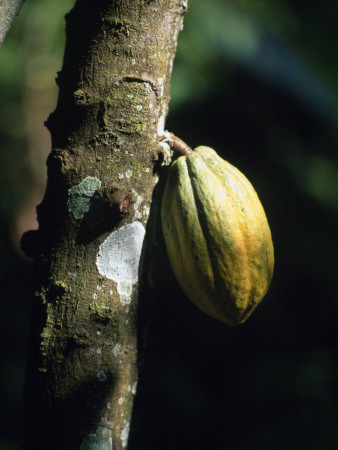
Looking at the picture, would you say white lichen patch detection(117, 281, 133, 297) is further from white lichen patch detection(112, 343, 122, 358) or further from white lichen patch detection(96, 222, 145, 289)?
white lichen patch detection(112, 343, 122, 358)

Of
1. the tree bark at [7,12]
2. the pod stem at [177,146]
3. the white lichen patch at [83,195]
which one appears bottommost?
the white lichen patch at [83,195]

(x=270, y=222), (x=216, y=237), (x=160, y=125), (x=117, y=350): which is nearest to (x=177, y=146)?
(x=160, y=125)

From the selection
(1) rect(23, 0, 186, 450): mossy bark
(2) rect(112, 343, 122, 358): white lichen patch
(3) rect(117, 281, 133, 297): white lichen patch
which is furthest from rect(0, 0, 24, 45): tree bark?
(2) rect(112, 343, 122, 358): white lichen patch

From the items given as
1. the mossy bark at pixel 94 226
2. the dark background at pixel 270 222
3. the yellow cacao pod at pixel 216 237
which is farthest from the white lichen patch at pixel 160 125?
the dark background at pixel 270 222

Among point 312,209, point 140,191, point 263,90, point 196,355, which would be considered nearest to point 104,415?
point 140,191

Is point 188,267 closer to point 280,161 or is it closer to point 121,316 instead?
point 121,316

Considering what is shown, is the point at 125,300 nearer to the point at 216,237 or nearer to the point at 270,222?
the point at 216,237

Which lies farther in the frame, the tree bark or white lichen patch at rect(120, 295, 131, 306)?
white lichen patch at rect(120, 295, 131, 306)

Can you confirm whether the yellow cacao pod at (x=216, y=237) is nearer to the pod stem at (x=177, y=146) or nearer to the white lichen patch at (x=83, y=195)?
the pod stem at (x=177, y=146)
